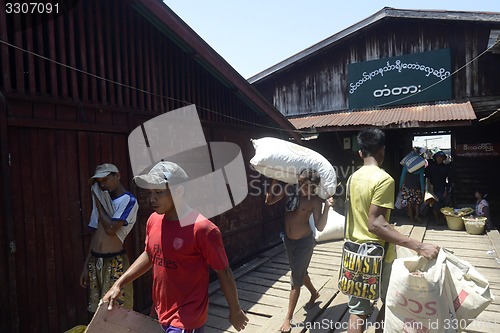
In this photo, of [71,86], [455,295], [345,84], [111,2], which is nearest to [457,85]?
[345,84]

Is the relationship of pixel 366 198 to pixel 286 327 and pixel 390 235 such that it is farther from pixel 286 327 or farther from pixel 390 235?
pixel 286 327

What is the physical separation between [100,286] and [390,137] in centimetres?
951

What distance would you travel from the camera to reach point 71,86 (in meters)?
3.38

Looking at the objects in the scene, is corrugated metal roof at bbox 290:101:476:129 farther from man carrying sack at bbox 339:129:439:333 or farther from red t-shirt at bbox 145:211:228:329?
red t-shirt at bbox 145:211:228:329

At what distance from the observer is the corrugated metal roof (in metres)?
7.20

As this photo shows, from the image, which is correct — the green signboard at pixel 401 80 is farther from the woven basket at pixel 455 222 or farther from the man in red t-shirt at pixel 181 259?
the man in red t-shirt at pixel 181 259

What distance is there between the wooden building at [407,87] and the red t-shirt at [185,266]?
658 centimetres

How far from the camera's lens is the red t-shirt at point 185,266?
2.05m

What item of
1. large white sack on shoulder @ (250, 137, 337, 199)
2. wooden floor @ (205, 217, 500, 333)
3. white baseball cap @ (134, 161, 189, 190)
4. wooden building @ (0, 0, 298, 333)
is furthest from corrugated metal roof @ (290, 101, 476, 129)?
white baseball cap @ (134, 161, 189, 190)

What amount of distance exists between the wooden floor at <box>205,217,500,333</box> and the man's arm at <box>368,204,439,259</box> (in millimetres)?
1582

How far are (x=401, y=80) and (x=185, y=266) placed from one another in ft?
29.9

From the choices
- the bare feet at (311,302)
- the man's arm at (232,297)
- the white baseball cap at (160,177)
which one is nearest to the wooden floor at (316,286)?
the bare feet at (311,302)

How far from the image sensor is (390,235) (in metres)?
2.44

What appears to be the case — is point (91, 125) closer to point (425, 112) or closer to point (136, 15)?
point (136, 15)
